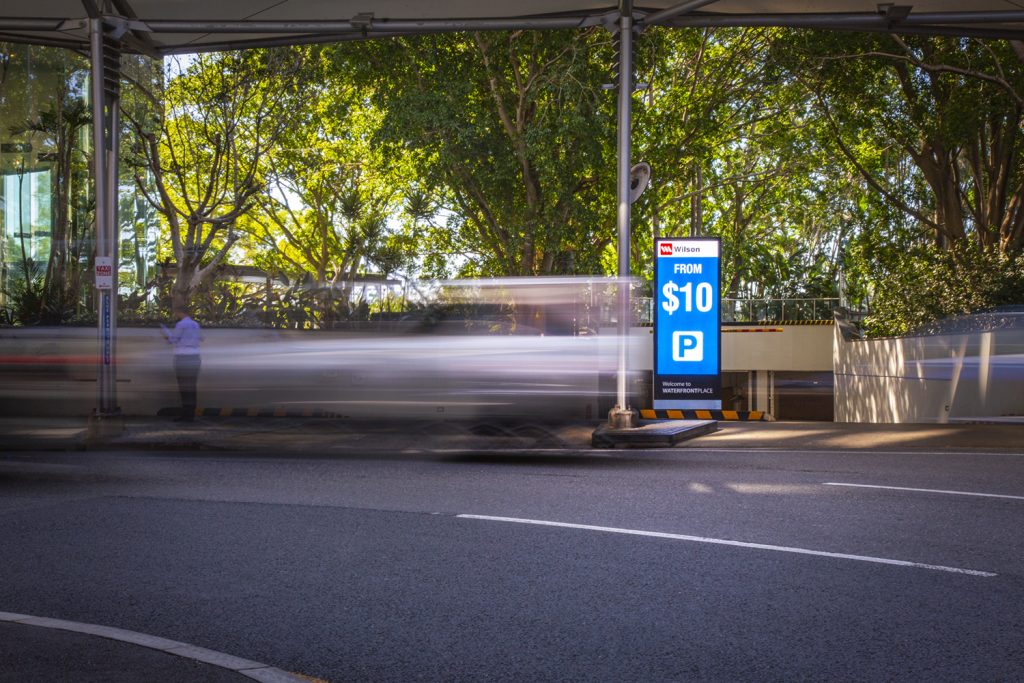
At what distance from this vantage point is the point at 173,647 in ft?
17.1

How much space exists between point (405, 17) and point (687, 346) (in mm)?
7977

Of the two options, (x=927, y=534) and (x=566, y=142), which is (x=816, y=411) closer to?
(x=566, y=142)

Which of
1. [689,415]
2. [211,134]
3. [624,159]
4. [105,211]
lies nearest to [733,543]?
[624,159]

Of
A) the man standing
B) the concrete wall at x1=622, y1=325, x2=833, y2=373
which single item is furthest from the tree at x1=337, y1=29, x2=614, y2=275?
the concrete wall at x1=622, y1=325, x2=833, y2=373

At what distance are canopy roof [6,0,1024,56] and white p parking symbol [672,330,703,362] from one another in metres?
4.40

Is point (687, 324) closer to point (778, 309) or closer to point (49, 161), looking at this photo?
point (49, 161)

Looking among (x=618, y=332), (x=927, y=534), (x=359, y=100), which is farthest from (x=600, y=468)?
(x=359, y=100)

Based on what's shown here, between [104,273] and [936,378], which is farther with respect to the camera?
[936,378]

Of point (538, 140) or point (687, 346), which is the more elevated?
point (538, 140)

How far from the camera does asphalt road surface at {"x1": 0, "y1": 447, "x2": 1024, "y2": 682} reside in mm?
5344

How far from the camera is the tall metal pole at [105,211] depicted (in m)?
15.0

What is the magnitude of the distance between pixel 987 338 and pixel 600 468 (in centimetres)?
1028

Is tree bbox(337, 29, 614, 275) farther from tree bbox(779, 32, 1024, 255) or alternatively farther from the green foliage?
the green foliage

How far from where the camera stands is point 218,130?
26406mm
